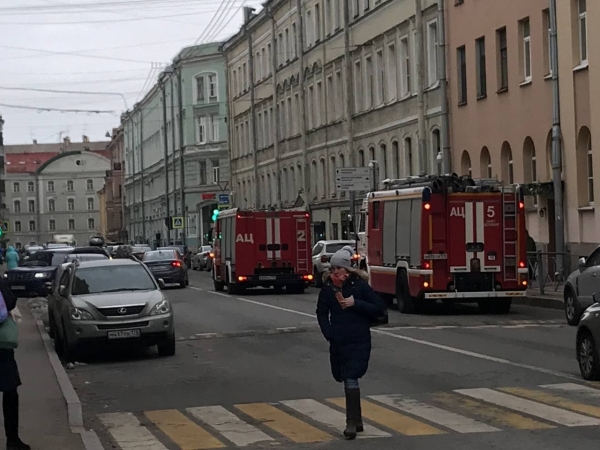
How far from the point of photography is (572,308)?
75.5 ft

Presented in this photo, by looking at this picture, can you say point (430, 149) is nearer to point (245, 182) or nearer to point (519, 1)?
point (519, 1)

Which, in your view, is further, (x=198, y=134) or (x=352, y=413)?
(x=198, y=134)

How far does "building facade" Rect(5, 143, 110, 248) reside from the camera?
167 metres

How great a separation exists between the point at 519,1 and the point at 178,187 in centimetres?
6085

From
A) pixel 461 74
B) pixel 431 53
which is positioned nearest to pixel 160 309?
pixel 461 74

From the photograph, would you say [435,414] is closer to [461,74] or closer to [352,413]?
[352,413]

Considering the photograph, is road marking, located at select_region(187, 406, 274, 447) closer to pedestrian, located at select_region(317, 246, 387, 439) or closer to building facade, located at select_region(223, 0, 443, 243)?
pedestrian, located at select_region(317, 246, 387, 439)

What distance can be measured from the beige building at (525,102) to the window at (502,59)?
0.10ft

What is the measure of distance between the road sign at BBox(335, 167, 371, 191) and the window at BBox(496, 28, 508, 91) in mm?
7214

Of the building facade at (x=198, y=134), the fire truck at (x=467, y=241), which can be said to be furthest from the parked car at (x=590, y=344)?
the building facade at (x=198, y=134)

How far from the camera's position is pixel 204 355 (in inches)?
756

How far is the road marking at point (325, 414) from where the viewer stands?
11164 mm

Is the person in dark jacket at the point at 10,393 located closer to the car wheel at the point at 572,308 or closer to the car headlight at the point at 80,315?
the car headlight at the point at 80,315

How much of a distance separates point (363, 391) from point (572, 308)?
9825 millimetres
